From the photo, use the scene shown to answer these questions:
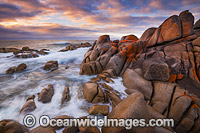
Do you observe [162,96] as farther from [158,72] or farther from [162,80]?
[158,72]

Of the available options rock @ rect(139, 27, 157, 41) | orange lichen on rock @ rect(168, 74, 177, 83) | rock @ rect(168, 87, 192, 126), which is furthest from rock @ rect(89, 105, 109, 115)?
rock @ rect(139, 27, 157, 41)

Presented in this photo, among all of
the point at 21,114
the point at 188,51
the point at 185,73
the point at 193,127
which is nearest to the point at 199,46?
the point at 188,51

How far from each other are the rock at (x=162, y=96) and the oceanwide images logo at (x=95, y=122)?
0.79 meters

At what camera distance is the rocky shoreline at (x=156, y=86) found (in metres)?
3.82

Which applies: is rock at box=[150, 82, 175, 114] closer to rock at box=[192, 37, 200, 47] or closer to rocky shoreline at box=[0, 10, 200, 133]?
rocky shoreline at box=[0, 10, 200, 133]

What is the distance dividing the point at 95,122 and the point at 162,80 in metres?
5.69

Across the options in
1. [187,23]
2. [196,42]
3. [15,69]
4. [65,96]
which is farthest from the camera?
[15,69]

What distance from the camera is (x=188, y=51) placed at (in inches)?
280

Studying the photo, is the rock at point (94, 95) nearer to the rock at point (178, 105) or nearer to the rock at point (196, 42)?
the rock at point (178, 105)

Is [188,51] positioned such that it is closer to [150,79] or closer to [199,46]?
[199,46]

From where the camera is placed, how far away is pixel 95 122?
4469 millimetres

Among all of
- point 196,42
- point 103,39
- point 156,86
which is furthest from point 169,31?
point 103,39

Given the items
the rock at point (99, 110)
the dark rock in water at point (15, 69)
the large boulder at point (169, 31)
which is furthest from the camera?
the dark rock in water at point (15, 69)

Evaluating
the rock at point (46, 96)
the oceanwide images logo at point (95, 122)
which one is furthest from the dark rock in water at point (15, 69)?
the oceanwide images logo at point (95, 122)
